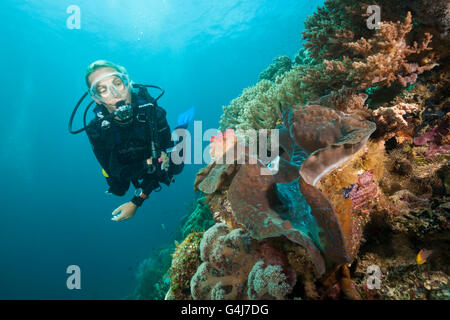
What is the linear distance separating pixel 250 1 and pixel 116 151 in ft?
164

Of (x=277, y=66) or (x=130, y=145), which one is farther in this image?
(x=277, y=66)

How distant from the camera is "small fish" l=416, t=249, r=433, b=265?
1600 mm

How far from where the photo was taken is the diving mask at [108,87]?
172 inches

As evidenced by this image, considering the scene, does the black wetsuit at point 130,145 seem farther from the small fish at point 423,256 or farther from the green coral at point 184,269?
the small fish at point 423,256

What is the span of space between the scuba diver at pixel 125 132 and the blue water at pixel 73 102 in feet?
84.9

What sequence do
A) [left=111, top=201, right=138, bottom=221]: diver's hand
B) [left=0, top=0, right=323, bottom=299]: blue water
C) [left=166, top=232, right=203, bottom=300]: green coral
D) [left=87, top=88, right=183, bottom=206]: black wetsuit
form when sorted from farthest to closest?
[left=0, top=0, right=323, bottom=299]: blue water < [left=87, top=88, right=183, bottom=206]: black wetsuit < [left=111, top=201, right=138, bottom=221]: diver's hand < [left=166, top=232, right=203, bottom=300]: green coral

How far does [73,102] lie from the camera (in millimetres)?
66812

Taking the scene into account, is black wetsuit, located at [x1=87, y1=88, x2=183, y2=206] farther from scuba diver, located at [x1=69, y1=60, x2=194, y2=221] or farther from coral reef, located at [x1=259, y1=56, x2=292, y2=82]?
coral reef, located at [x1=259, y1=56, x2=292, y2=82]

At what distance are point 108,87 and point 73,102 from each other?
80.5m

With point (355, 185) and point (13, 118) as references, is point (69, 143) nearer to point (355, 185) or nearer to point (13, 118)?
point (13, 118)

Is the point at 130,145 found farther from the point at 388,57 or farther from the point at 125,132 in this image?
the point at 388,57

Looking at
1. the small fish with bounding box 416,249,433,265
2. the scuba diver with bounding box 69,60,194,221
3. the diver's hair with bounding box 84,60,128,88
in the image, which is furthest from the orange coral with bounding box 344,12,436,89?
the diver's hair with bounding box 84,60,128,88

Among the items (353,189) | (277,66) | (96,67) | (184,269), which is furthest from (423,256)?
Answer: (277,66)

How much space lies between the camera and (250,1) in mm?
41812
